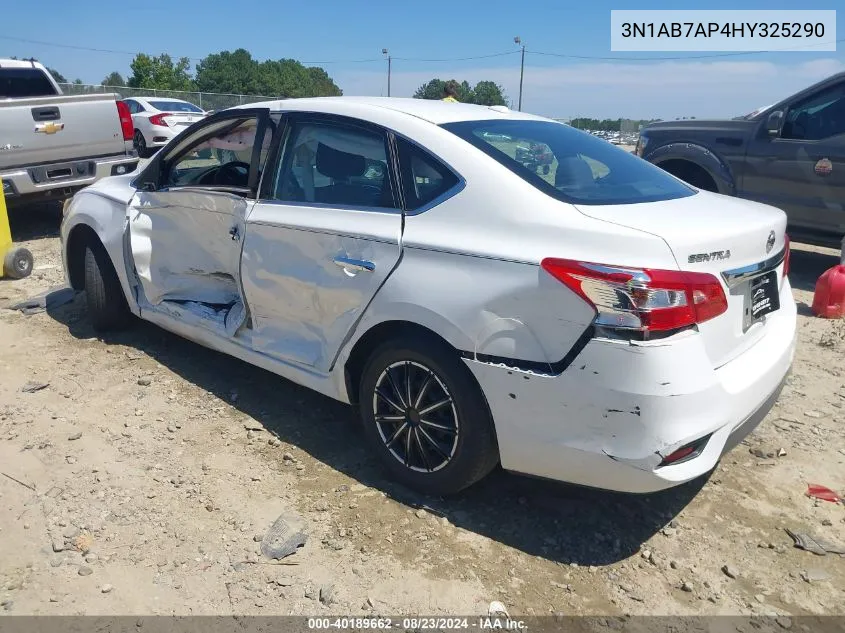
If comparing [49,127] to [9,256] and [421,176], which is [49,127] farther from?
[421,176]

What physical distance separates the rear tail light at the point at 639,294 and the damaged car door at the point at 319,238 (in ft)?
2.96

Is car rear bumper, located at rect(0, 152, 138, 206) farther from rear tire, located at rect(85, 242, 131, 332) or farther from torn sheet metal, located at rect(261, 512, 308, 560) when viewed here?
torn sheet metal, located at rect(261, 512, 308, 560)

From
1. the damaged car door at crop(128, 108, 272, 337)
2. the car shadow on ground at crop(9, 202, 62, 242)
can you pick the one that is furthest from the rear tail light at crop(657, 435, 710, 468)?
the car shadow on ground at crop(9, 202, 62, 242)

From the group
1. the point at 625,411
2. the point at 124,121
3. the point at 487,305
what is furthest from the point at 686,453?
the point at 124,121

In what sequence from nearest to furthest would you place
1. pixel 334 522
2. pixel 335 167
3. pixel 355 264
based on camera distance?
pixel 334 522 → pixel 355 264 → pixel 335 167

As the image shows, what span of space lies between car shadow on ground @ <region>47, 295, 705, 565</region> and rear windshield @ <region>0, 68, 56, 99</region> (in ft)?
23.2

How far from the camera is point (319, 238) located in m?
3.26

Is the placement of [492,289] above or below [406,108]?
below

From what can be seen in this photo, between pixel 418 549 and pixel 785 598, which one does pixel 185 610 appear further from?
pixel 785 598

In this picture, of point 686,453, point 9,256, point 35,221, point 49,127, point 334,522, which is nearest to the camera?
point 686,453

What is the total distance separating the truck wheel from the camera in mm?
6516

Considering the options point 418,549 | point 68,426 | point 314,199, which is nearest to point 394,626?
point 418,549

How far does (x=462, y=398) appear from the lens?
2754 millimetres

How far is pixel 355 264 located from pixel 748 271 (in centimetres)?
167
